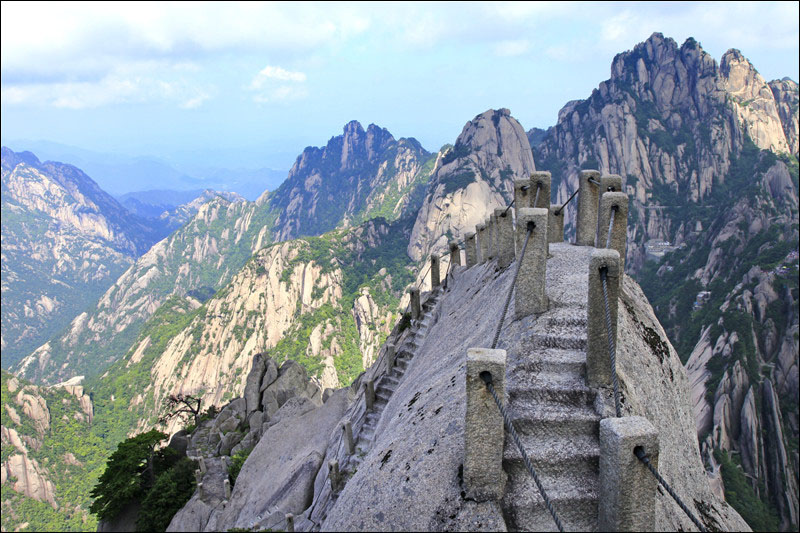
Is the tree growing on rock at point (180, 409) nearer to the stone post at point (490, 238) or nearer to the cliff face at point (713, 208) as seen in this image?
the stone post at point (490, 238)

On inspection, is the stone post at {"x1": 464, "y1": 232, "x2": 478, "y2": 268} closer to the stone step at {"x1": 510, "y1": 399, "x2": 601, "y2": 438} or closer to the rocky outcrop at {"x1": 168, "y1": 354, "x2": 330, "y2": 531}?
the rocky outcrop at {"x1": 168, "y1": 354, "x2": 330, "y2": 531}

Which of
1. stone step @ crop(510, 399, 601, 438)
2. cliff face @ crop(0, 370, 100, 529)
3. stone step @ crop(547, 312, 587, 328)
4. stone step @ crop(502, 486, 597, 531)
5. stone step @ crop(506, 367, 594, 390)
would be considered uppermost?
stone step @ crop(547, 312, 587, 328)

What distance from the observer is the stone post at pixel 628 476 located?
5586 mm

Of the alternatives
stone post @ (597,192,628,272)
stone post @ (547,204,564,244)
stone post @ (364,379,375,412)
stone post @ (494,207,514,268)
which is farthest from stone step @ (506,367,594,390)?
stone post @ (364,379,375,412)

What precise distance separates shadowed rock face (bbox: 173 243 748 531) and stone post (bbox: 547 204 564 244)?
190 cm

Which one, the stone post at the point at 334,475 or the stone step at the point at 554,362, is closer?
the stone step at the point at 554,362

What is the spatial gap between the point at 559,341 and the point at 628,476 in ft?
12.2

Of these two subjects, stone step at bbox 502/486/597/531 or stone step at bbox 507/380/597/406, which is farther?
stone step at bbox 507/380/597/406

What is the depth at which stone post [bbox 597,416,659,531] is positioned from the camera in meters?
5.59

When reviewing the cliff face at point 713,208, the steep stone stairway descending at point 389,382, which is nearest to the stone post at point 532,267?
the steep stone stairway descending at point 389,382

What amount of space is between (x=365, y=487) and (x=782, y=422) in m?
58.9

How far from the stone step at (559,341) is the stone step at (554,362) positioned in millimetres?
203

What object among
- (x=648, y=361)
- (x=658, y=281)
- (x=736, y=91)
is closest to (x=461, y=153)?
(x=658, y=281)

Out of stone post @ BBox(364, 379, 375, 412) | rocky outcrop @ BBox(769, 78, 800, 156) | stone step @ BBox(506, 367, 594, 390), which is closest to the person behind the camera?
stone step @ BBox(506, 367, 594, 390)
